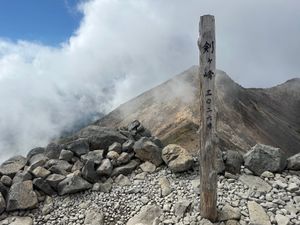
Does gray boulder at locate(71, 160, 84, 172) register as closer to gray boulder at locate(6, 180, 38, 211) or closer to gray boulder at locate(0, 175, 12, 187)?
gray boulder at locate(6, 180, 38, 211)

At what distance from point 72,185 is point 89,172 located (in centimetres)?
60

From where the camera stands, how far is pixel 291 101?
86875mm

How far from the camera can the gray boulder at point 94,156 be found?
11883 millimetres

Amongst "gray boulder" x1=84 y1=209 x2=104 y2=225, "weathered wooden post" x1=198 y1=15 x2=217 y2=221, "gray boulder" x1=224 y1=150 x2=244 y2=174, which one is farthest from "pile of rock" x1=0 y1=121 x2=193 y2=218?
"weathered wooden post" x1=198 y1=15 x2=217 y2=221

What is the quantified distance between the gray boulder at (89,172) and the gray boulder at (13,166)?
203 centimetres

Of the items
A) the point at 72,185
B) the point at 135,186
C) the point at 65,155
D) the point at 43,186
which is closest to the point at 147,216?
the point at 135,186

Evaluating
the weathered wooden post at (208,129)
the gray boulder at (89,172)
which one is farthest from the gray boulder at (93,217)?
the weathered wooden post at (208,129)

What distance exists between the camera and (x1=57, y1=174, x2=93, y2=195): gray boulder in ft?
36.7

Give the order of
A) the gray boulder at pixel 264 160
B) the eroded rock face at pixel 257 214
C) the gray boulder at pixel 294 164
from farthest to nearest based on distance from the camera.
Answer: the gray boulder at pixel 294 164, the gray boulder at pixel 264 160, the eroded rock face at pixel 257 214

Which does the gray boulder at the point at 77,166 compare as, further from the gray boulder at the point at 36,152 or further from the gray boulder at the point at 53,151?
the gray boulder at the point at 36,152

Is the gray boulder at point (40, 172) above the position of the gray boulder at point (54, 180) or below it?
above

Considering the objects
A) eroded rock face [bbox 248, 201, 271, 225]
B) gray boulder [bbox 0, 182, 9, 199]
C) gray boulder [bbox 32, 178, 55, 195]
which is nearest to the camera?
eroded rock face [bbox 248, 201, 271, 225]

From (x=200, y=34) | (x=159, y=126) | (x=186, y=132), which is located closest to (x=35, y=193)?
(x=200, y=34)

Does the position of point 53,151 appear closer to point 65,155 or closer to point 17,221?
point 65,155
